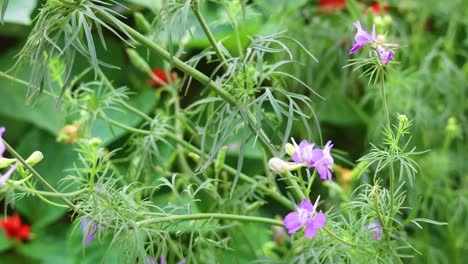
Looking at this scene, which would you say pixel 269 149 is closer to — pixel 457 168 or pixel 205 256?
pixel 205 256

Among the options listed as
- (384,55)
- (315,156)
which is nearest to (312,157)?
(315,156)

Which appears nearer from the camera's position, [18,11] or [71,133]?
[71,133]

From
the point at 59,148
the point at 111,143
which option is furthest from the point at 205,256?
the point at 59,148

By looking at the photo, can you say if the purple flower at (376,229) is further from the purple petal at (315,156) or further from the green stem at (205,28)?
the green stem at (205,28)

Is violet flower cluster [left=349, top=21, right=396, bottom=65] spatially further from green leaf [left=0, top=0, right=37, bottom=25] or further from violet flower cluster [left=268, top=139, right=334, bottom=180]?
green leaf [left=0, top=0, right=37, bottom=25]

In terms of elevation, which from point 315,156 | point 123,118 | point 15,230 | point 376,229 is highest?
point 315,156

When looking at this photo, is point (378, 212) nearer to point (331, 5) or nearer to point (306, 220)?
point (306, 220)

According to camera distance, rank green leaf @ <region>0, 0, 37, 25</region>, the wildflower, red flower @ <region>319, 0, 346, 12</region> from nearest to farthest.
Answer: the wildflower, green leaf @ <region>0, 0, 37, 25</region>, red flower @ <region>319, 0, 346, 12</region>

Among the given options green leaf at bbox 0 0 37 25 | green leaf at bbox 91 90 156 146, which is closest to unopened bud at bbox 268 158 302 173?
green leaf at bbox 91 90 156 146
